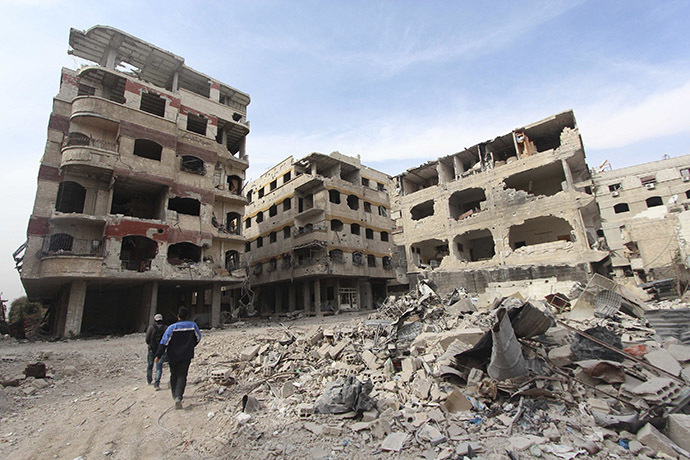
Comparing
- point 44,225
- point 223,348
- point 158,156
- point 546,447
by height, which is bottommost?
point 546,447

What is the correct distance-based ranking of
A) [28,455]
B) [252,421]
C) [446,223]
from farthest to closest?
1. [446,223]
2. [252,421]
3. [28,455]

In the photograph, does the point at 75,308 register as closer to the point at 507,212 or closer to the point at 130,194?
the point at 130,194

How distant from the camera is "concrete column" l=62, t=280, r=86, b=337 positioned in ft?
52.4

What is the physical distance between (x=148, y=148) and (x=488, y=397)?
930 inches

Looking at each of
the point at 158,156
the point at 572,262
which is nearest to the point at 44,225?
the point at 158,156

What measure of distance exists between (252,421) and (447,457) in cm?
310

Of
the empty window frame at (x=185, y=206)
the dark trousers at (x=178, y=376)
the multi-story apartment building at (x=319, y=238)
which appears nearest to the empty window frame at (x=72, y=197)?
the empty window frame at (x=185, y=206)

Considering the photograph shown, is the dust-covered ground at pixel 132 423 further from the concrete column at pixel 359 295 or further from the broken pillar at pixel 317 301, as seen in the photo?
the concrete column at pixel 359 295

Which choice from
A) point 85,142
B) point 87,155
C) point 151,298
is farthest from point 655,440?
point 85,142

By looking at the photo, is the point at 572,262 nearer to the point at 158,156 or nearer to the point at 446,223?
the point at 446,223

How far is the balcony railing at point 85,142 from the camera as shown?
17859mm

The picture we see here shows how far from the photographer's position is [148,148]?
841 inches

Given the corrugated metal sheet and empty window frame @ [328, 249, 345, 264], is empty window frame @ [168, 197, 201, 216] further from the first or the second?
the corrugated metal sheet

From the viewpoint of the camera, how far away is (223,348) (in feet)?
35.8
